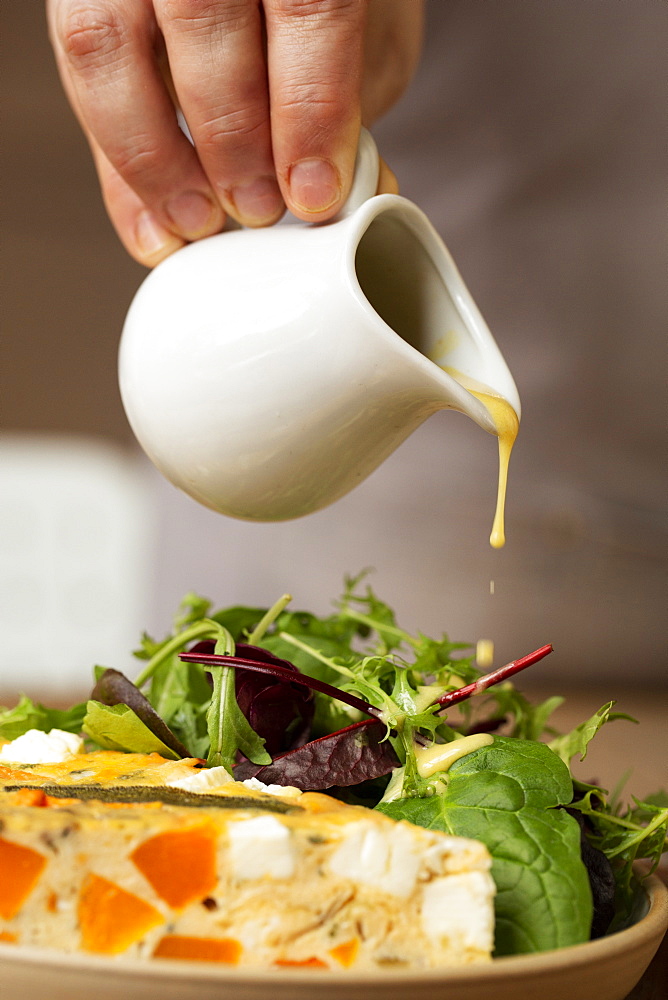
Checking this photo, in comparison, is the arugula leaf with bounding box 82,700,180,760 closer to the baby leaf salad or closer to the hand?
the baby leaf salad

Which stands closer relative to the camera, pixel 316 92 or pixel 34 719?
pixel 316 92

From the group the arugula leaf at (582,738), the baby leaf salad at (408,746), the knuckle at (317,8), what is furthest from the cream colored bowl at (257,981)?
the knuckle at (317,8)

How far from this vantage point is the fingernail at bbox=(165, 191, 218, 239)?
3.10 ft

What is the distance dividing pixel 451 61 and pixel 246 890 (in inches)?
73.6

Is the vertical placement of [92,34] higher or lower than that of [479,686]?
higher

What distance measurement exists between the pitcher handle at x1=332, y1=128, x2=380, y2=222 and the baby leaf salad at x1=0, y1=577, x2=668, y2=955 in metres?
0.42

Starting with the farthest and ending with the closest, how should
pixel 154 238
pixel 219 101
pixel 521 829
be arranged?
pixel 154 238 → pixel 219 101 → pixel 521 829

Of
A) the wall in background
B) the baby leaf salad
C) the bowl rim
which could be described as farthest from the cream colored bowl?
the wall in background

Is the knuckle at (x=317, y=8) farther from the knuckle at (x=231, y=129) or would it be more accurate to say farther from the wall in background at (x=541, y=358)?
the wall in background at (x=541, y=358)

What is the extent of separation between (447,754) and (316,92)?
59 centimetres

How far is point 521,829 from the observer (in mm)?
652

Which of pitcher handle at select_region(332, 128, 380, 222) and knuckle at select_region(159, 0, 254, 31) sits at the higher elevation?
knuckle at select_region(159, 0, 254, 31)

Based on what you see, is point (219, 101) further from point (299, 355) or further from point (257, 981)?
point (257, 981)

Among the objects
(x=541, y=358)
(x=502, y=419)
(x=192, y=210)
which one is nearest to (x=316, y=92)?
(x=192, y=210)
